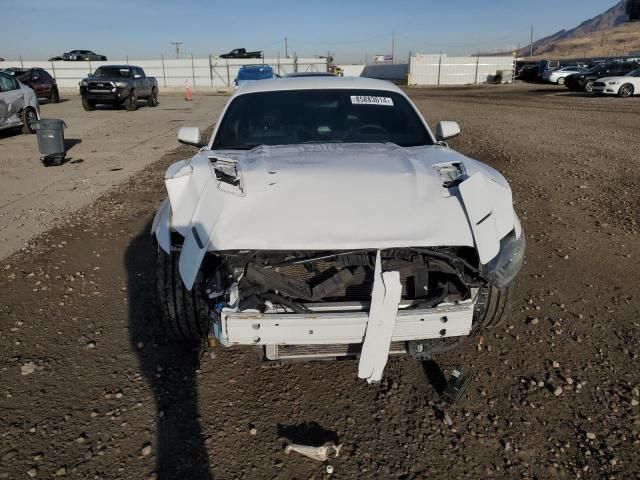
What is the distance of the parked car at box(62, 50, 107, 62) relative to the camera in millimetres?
42906

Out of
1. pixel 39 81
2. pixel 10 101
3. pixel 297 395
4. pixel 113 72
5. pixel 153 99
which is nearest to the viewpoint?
pixel 297 395

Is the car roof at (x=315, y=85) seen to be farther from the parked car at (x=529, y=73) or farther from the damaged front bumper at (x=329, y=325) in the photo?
the parked car at (x=529, y=73)

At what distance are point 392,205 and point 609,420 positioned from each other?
1.67m

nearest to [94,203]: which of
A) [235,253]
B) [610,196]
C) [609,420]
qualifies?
[235,253]

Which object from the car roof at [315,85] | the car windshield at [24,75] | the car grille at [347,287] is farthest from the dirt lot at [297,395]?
the car windshield at [24,75]

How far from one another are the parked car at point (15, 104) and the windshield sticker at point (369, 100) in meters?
11.5

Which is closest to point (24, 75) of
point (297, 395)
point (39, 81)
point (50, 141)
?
point (39, 81)

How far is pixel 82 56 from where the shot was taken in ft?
142

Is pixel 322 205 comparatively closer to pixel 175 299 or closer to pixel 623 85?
pixel 175 299

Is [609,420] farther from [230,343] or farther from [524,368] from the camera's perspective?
[230,343]

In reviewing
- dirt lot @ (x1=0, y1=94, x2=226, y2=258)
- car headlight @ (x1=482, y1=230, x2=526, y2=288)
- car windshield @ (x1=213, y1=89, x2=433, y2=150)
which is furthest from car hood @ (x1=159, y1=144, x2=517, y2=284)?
dirt lot @ (x1=0, y1=94, x2=226, y2=258)

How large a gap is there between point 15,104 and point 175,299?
12.6 meters

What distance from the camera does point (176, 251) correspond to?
3.01 meters

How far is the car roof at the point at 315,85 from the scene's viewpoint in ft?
14.0
